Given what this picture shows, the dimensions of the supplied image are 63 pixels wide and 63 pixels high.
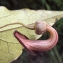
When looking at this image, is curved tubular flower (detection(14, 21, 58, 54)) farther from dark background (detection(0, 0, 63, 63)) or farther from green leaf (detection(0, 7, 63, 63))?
dark background (detection(0, 0, 63, 63))

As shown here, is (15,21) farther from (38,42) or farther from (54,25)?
(54,25)

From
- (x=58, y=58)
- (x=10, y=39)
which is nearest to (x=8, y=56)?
(x=10, y=39)

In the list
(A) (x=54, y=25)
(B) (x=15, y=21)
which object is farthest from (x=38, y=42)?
(A) (x=54, y=25)

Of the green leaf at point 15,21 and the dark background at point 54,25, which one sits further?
the dark background at point 54,25

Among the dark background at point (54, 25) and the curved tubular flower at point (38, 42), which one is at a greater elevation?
the curved tubular flower at point (38, 42)

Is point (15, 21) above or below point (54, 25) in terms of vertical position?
above

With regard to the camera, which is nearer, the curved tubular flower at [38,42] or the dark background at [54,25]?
the curved tubular flower at [38,42]

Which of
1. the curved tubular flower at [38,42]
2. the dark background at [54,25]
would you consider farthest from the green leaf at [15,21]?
the dark background at [54,25]

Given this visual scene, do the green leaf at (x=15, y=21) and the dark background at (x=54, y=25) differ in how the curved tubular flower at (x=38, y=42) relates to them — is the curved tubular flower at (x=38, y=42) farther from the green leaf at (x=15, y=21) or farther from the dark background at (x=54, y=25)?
the dark background at (x=54, y=25)

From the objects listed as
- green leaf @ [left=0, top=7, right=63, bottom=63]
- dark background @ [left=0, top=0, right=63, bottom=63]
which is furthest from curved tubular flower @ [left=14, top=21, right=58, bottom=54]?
dark background @ [left=0, top=0, right=63, bottom=63]
